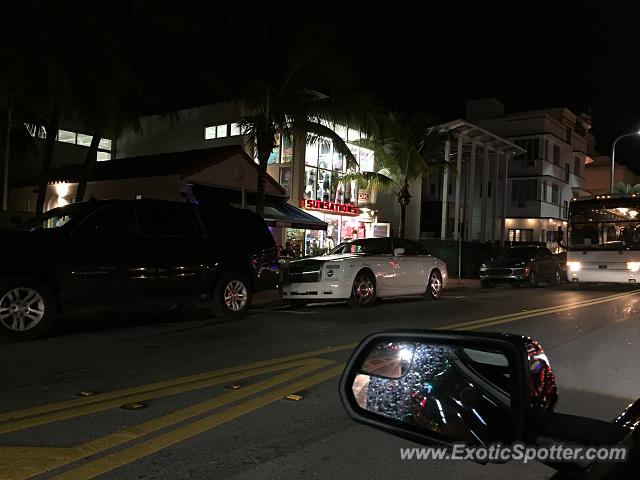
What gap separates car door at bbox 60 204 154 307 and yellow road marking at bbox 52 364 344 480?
3947mm

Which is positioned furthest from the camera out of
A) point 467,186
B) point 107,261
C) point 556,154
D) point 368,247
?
point 556,154

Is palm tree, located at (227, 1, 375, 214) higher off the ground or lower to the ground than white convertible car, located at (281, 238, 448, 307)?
higher

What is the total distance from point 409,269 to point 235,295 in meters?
5.16

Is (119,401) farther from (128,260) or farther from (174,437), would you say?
(128,260)

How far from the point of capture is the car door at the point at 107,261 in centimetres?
817

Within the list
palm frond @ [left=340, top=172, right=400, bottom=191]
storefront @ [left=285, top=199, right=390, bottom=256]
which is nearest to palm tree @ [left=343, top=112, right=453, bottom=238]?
palm frond @ [left=340, top=172, right=400, bottom=191]

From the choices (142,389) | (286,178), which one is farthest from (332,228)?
(142,389)

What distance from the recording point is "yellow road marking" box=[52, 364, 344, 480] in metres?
3.58

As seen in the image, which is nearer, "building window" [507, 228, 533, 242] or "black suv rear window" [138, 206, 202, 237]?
"black suv rear window" [138, 206, 202, 237]

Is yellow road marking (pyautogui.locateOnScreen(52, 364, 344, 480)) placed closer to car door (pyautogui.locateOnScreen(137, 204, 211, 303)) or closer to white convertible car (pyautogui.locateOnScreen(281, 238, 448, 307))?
car door (pyautogui.locateOnScreen(137, 204, 211, 303))

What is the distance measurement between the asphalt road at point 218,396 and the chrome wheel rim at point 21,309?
0.38 m

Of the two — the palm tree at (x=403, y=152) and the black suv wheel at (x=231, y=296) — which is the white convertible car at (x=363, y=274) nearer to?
the black suv wheel at (x=231, y=296)

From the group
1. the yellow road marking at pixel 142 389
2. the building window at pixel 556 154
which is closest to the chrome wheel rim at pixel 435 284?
the yellow road marking at pixel 142 389

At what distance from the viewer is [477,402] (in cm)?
218
